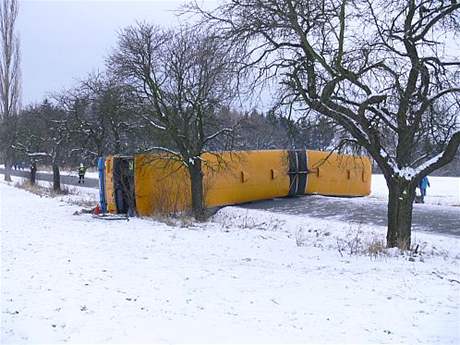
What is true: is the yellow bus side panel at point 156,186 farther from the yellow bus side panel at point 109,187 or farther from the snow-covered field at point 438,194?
the snow-covered field at point 438,194

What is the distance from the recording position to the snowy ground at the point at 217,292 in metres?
5.29

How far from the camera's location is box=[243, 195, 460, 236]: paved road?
666 inches

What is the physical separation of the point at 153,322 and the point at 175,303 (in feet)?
2.66

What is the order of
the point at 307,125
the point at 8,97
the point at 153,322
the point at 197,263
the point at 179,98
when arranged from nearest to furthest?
1. the point at 153,322
2. the point at 197,263
3. the point at 307,125
4. the point at 179,98
5. the point at 8,97

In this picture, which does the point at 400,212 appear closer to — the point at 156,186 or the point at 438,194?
the point at 156,186

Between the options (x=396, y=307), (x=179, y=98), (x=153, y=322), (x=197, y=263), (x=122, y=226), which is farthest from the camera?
(x=179, y=98)

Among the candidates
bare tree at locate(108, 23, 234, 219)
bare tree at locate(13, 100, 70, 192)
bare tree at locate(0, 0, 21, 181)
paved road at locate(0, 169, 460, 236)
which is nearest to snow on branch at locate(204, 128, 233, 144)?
bare tree at locate(108, 23, 234, 219)

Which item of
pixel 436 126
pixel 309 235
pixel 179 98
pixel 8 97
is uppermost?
pixel 8 97

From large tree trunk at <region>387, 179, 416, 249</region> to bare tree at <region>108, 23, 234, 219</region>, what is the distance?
7750 mm

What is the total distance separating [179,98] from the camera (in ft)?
60.2

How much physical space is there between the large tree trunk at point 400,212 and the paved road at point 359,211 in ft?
16.1

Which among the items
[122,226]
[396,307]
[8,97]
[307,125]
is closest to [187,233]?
[122,226]

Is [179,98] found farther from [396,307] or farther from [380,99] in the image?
[396,307]

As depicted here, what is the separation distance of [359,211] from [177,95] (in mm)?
7833
